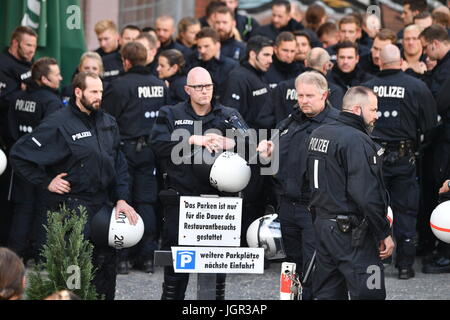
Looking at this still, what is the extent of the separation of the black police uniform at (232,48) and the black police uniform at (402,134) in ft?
8.91

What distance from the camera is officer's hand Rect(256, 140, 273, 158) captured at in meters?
9.00

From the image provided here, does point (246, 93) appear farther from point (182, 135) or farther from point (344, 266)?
point (344, 266)

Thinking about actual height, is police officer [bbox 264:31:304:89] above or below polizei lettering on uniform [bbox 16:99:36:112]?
above

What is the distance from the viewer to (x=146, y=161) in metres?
11.3

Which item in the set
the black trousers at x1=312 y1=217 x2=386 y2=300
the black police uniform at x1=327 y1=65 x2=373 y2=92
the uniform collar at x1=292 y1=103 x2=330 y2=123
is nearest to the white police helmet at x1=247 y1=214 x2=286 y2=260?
the black trousers at x1=312 y1=217 x2=386 y2=300

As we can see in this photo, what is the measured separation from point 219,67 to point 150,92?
65.0 inches

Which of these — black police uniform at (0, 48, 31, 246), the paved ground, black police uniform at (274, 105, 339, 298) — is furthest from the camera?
black police uniform at (0, 48, 31, 246)

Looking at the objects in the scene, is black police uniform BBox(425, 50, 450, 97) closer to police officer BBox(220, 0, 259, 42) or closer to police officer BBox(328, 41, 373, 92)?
police officer BBox(328, 41, 373, 92)

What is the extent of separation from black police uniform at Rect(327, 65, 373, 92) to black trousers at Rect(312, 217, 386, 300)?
3982 millimetres

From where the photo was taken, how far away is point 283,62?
40.2 ft

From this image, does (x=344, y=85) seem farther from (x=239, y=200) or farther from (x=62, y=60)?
(x=239, y=200)

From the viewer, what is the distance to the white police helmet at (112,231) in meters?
8.99

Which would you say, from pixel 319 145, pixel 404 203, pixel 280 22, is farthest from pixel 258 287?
pixel 280 22
